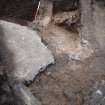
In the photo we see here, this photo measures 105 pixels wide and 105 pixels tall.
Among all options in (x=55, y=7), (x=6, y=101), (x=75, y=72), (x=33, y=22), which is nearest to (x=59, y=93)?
(x=75, y=72)

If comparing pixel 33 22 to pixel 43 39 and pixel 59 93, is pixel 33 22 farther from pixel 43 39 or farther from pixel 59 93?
pixel 59 93

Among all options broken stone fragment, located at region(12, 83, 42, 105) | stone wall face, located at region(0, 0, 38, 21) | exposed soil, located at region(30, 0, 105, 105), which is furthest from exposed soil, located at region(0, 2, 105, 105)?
stone wall face, located at region(0, 0, 38, 21)

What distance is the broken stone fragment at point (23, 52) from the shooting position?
3.26m

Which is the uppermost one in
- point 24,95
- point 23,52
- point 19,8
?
point 19,8

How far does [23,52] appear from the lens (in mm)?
3520

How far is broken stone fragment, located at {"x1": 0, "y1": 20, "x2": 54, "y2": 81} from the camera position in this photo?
326cm

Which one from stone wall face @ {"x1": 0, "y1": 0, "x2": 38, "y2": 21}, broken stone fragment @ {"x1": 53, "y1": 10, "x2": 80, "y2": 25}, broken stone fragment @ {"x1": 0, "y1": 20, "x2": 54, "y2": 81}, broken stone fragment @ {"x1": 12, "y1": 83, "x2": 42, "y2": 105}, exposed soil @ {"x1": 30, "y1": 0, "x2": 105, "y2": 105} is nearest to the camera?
broken stone fragment @ {"x1": 12, "y1": 83, "x2": 42, "y2": 105}

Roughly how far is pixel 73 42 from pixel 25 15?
3.86 feet

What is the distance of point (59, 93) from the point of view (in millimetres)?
3168

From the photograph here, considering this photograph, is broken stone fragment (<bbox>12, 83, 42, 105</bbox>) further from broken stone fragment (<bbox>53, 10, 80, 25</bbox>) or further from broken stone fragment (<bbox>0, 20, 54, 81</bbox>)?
broken stone fragment (<bbox>53, 10, 80, 25</bbox>)

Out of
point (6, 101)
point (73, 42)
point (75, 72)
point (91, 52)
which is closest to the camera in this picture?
point (6, 101)

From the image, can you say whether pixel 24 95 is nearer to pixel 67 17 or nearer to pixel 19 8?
pixel 67 17

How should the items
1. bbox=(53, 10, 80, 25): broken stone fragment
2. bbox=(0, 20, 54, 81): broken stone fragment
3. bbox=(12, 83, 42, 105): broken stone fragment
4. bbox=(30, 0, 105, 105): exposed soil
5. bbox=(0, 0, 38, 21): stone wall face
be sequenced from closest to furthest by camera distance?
1. bbox=(12, 83, 42, 105): broken stone fragment
2. bbox=(30, 0, 105, 105): exposed soil
3. bbox=(0, 20, 54, 81): broken stone fragment
4. bbox=(53, 10, 80, 25): broken stone fragment
5. bbox=(0, 0, 38, 21): stone wall face

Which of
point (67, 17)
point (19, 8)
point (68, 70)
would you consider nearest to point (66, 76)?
point (68, 70)
